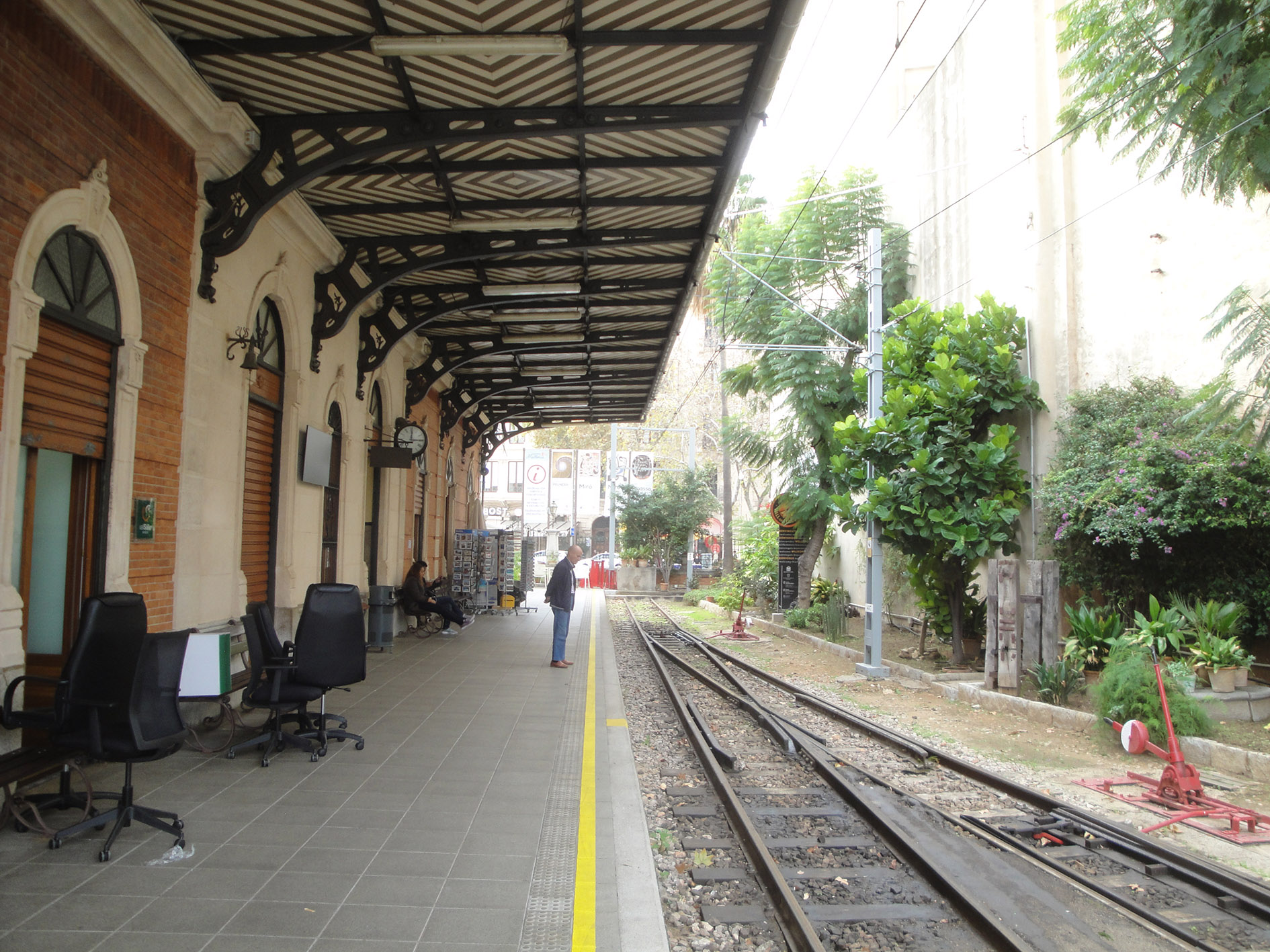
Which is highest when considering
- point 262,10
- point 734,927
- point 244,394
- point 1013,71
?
point 1013,71

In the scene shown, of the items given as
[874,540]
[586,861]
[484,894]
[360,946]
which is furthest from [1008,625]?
[360,946]

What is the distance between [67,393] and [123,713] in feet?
8.37

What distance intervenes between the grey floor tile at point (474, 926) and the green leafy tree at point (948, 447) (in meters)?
9.91

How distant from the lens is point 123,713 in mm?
4531

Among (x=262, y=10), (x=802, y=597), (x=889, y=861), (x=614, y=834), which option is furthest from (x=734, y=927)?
(x=802, y=597)

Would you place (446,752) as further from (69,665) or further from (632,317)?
(632,317)

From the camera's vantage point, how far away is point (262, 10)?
6.32 meters

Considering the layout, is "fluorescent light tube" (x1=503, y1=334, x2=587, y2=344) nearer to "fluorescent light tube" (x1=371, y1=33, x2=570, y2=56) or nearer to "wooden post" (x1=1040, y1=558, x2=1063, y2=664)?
"wooden post" (x1=1040, y1=558, x2=1063, y2=664)

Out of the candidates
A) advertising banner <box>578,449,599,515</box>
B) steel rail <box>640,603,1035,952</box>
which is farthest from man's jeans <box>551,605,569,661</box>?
advertising banner <box>578,449,599,515</box>

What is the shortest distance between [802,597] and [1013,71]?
38.3 feet

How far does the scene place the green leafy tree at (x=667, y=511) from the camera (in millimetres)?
34969

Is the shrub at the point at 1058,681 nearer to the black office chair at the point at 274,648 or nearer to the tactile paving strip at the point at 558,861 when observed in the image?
the tactile paving strip at the point at 558,861

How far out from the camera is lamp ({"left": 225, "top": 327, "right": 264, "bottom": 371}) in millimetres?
8242

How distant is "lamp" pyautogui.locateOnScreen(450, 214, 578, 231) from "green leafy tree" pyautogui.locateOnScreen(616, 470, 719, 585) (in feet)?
80.2
